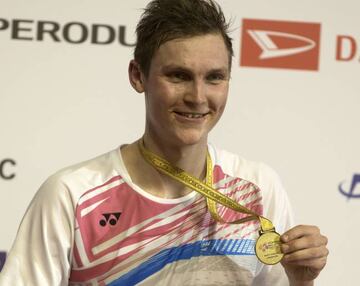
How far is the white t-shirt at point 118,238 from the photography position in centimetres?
139

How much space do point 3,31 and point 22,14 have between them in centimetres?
7

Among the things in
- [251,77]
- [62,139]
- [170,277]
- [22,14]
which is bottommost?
[170,277]

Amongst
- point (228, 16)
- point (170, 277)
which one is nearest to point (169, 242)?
point (170, 277)

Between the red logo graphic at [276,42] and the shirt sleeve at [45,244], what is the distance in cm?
89

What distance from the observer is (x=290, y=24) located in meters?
2.14

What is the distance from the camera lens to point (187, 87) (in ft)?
4.42

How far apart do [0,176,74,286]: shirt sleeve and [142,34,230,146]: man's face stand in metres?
0.22

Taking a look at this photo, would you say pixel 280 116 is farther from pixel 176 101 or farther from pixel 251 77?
pixel 176 101

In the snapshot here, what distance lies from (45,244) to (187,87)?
363mm

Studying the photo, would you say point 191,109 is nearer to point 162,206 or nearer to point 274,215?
point 162,206

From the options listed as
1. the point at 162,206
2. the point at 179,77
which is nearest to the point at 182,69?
the point at 179,77

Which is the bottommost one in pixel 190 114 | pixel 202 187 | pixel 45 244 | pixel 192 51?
pixel 45 244

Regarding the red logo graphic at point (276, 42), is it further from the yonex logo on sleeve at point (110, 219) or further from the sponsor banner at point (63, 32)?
the yonex logo on sleeve at point (110, 219)

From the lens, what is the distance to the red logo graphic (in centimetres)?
214
